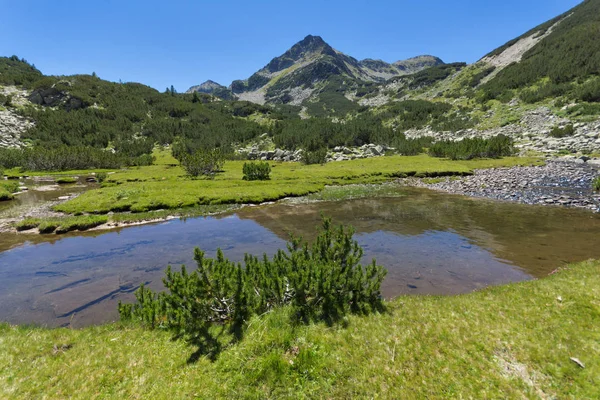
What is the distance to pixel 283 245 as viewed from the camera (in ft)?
70.6

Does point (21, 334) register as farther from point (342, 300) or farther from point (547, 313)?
point (547, 313)

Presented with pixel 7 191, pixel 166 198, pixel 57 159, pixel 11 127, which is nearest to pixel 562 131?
pixel 166 198

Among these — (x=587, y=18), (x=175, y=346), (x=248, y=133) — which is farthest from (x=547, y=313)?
(x=587, y=18)

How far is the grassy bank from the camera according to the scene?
255 inches

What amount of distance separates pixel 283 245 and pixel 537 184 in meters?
41.0

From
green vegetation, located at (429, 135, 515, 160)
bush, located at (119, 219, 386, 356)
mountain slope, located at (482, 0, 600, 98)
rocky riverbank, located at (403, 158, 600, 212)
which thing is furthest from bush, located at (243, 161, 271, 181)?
mountain slope, located at (482, 0, 600, 98)

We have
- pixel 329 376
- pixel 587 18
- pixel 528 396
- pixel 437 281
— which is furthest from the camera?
pixel 587 18

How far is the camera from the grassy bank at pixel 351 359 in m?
6.48

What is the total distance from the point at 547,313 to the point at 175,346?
1191cm

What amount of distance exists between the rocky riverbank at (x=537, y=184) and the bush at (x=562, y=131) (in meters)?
24.8

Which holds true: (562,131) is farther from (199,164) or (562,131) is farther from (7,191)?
(7,191)

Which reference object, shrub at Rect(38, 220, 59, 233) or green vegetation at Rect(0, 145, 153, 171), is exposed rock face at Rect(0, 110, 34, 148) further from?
shrub at Rect(38, 220, 59, 233)

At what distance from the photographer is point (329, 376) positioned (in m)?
6.92

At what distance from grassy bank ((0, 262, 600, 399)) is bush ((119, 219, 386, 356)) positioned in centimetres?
55
